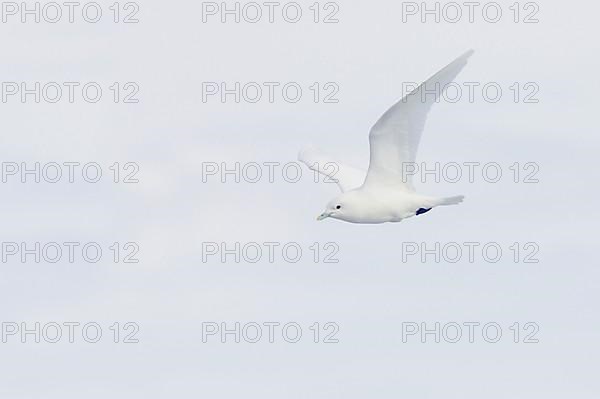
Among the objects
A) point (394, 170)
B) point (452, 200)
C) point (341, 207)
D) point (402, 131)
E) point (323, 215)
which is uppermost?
point (402, 131)

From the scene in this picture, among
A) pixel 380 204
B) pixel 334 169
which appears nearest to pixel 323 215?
pixel 380 204

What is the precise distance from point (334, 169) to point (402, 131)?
286 inches

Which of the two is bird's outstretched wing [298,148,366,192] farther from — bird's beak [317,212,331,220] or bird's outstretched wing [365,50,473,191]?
bird's outstretched wing [365,50,473,191]

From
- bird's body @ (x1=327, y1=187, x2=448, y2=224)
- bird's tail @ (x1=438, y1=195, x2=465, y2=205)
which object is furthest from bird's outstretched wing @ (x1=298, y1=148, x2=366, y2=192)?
bird's tail @ (x1=438, y1=195, x2=465, y2=205)

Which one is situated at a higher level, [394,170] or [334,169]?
[394,170]

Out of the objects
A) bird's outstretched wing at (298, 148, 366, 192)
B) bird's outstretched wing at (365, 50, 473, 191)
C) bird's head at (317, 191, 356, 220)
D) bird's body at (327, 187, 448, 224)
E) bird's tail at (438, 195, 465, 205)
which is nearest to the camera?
bird's outstretched wing at (365, 50, 473, 191)

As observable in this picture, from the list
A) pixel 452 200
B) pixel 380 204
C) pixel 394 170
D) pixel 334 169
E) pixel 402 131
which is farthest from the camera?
pixel 334 169

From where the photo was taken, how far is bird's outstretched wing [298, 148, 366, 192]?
45.3 m

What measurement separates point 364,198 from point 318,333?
570 cm

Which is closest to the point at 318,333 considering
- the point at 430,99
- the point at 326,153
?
the point at 326,153

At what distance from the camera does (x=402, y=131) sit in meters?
39.2

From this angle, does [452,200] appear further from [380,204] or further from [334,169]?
[334,169]

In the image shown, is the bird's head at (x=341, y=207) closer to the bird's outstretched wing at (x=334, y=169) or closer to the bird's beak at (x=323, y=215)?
the bird's beak at (x=323, y=215)

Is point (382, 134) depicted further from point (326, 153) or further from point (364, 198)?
point (326, 153)
